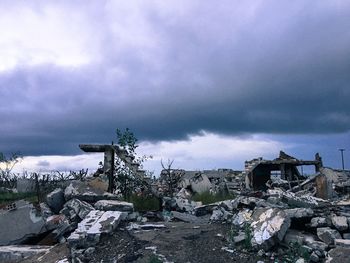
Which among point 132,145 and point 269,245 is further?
point 132,145

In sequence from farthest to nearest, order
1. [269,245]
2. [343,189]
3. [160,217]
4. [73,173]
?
[73,173]
[343,189]
[160,217]
[269,245]

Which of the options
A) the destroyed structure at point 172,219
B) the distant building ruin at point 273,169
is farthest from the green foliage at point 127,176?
the distant building ruin at point 273,169

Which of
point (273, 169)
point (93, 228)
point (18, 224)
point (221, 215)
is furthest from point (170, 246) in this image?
point (273, 169)

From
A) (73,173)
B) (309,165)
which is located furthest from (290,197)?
(309,165)

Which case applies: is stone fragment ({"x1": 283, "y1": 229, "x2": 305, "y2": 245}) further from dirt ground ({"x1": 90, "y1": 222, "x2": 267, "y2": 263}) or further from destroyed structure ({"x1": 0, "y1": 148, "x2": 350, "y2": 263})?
dirt ground ({"x1": 90, "y1": 222, "x2": 267, "y2": 263})

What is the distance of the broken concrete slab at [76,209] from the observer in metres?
9.23

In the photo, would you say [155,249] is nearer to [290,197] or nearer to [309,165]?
[290,197]

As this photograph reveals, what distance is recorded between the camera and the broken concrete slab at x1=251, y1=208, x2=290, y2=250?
672cm

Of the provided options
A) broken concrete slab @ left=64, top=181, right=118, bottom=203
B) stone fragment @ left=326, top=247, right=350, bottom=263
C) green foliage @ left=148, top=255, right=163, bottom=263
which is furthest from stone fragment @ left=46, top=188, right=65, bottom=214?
stone fragment @ left=326, top=247, right=350, bottom=263

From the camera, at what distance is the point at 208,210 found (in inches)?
410

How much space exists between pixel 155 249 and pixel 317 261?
2552 millimetres

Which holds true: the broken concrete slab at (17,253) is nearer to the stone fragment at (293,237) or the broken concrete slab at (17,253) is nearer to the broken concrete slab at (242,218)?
the broken concrete slab at (242,218)

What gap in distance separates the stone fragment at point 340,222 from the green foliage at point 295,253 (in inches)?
34.8

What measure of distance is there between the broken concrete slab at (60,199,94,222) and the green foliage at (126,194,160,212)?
1.58 metres
